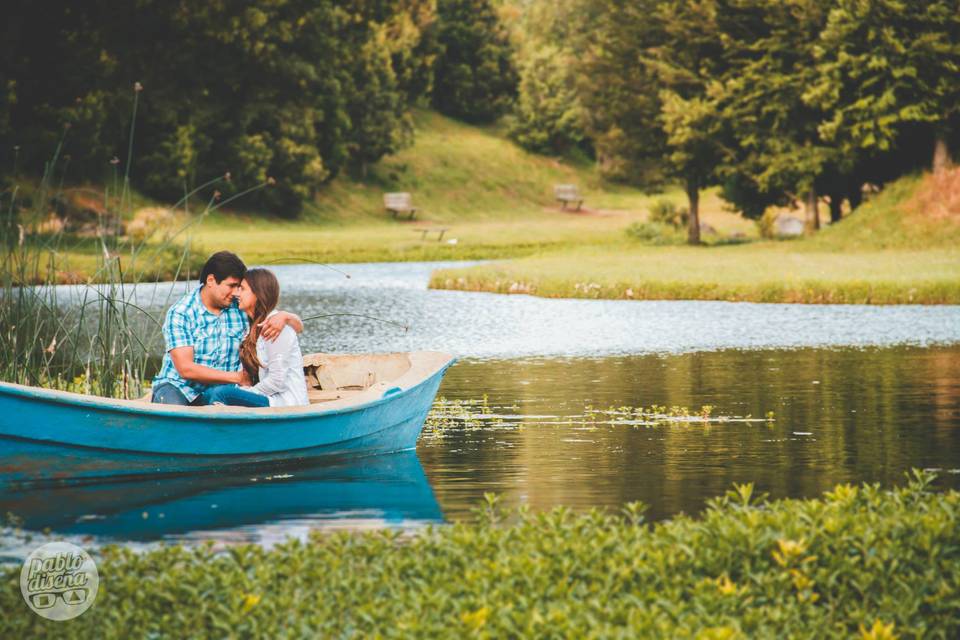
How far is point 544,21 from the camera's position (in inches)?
4077

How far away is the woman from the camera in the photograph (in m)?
10.4

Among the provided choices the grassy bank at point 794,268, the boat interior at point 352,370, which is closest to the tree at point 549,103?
the grassy bank at point 794,268

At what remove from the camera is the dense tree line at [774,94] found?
3962 cm

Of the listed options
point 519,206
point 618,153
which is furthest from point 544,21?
point 618,153

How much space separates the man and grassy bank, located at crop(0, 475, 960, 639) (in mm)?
3439

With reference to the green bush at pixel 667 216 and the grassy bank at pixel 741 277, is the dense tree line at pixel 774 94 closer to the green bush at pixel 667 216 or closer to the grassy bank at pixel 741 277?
the grassy bank at pixel 741 277

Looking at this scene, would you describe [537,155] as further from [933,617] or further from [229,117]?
[933,617]

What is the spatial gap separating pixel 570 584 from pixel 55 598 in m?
2.26

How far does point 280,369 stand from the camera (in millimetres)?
10633

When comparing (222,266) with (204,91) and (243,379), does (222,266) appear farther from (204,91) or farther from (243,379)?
(204,91)

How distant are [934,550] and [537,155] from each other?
7949cm

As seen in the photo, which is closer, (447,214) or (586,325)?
(586,325)

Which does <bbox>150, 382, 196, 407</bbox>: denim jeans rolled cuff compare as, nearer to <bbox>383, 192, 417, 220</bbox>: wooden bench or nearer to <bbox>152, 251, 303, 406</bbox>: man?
<bbox>152, 251, 303, 406</bbox>: man

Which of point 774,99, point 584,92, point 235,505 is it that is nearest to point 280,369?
point 235,505
